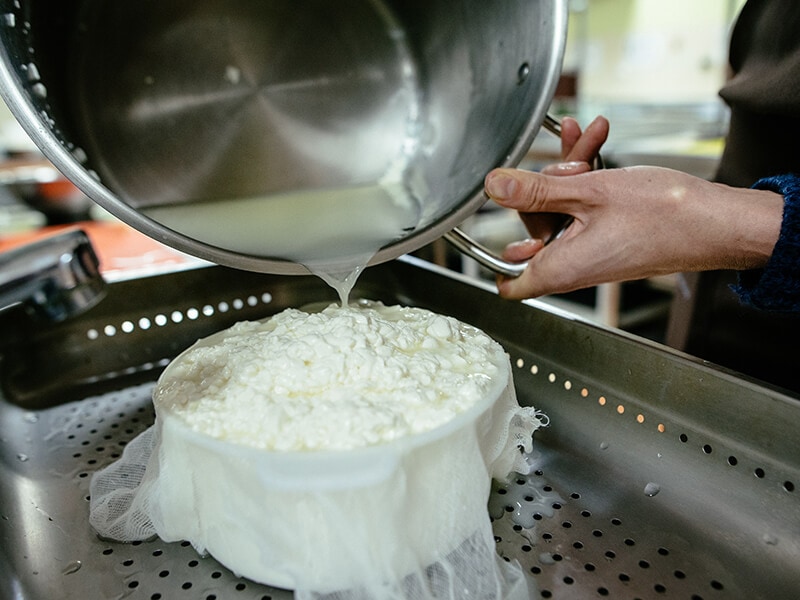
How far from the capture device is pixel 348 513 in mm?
554

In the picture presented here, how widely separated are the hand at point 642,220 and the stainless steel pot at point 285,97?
7 centimetres

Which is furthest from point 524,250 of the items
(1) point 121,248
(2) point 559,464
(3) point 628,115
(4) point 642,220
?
(3) point 628,115

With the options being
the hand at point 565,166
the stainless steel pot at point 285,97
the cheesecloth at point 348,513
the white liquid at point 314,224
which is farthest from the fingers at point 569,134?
the cheesecloth at point 348,513

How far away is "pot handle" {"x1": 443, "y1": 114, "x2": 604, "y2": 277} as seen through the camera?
783mm

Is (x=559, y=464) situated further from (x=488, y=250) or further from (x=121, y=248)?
(x=121, y=248)

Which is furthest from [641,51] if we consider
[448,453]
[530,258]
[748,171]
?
[448,453]

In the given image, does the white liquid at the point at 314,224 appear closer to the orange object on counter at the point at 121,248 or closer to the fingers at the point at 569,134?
the fingers at the point at 569,134

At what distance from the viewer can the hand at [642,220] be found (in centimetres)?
67

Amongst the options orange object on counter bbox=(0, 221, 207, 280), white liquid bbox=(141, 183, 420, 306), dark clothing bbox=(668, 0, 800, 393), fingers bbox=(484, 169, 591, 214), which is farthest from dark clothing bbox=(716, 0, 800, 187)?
orange object on counter bbox=(0, 221, 207, 280)

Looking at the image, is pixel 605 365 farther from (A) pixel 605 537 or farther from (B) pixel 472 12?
(B) pixel 472 12

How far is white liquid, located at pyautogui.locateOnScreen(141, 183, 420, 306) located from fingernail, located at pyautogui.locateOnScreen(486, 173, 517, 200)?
0.12 metres

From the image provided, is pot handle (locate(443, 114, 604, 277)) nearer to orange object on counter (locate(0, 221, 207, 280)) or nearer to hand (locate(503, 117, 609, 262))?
hand (locate(503, 117, 609, 262))

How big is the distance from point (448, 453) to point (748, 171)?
26.5 inches

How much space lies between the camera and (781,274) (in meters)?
0.66
